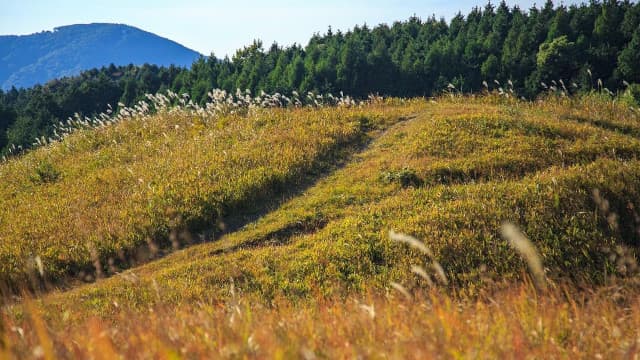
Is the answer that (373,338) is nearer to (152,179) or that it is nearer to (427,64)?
(152,179)

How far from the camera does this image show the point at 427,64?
80.4 m

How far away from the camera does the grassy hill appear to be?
16.3ft

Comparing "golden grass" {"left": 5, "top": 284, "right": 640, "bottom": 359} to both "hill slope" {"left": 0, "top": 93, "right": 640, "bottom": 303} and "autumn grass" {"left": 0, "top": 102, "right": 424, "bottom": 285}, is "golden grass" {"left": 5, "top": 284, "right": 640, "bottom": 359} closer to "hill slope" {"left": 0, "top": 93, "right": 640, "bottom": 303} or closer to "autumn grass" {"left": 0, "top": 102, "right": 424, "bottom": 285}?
"hill slope" {"left": 0, "top": 93, "right": 640, "bottom": 303}

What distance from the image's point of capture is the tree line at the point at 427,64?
64812 mm

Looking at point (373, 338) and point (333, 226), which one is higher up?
point (373, 338)

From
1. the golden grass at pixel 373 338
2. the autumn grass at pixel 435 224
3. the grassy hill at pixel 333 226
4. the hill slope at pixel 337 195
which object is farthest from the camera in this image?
the hill slope at pixel 337 195

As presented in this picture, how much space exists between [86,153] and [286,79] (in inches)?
2809

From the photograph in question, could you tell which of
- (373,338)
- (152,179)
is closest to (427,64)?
(152,179)

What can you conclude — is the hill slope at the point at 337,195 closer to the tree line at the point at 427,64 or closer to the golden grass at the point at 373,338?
the golden grass at the point at 373,338

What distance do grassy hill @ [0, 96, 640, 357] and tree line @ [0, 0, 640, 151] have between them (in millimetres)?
43450

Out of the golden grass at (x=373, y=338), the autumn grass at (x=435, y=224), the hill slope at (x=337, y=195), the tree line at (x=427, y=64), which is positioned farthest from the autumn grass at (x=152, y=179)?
the tree line at (x=427, y=64)

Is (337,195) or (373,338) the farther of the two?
(337,195)

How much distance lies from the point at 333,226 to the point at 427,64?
73.6 meters

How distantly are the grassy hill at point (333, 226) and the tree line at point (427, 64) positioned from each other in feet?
143
